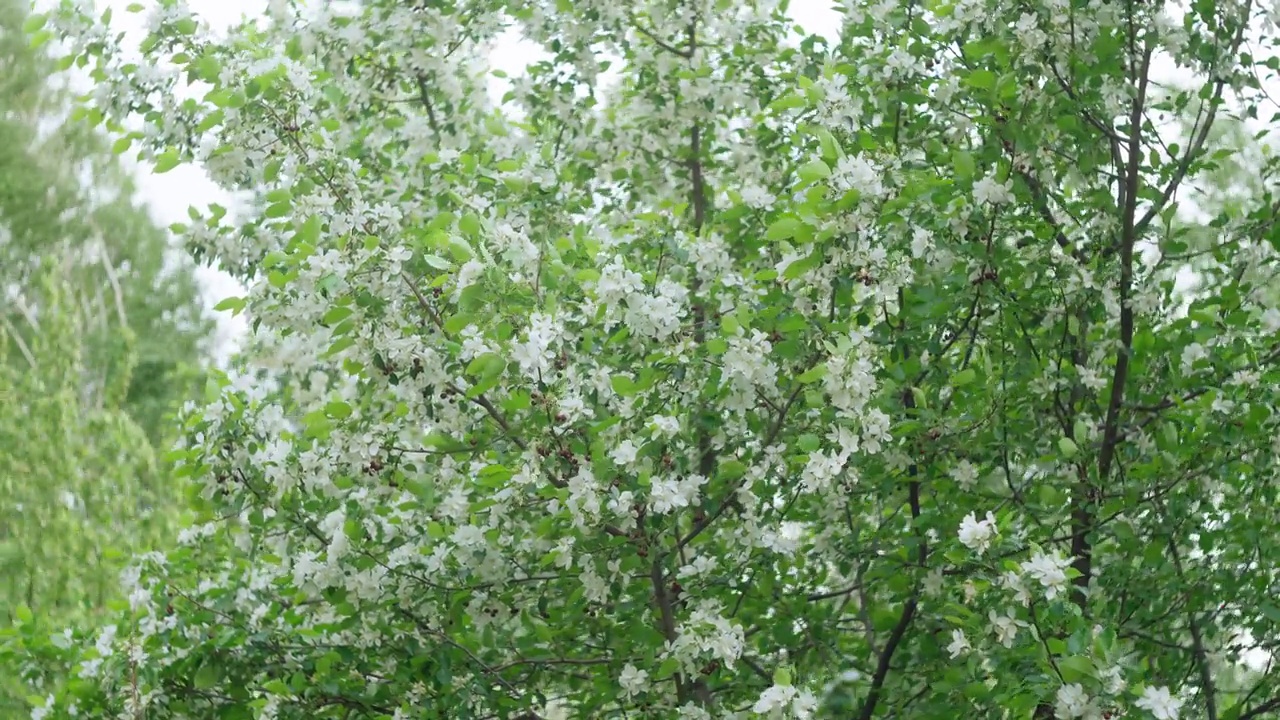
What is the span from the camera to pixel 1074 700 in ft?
9.96

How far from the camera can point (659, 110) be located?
5574 millimetres

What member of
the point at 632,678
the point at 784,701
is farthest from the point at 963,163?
the point at 632,678

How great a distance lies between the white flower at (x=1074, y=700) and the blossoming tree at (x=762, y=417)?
110 mm

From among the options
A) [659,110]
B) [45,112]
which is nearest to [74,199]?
[45,112]

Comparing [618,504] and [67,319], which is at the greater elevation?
[67,319]

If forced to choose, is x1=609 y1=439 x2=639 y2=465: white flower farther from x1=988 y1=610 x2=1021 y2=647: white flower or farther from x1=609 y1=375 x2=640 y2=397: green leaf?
x1=988 y1=610 x2=1021 y2=647: white flower

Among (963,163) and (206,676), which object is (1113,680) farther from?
(206,676)

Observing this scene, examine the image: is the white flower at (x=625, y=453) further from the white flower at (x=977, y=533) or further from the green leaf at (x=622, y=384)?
the white flower at (x=977, y=533)

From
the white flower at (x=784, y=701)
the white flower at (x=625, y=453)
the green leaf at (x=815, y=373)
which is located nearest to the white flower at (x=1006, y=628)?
the white flower at (x=784, y=701)

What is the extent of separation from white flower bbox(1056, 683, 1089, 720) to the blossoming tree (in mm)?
110

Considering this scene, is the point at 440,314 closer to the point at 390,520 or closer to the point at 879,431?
the point at 390,520

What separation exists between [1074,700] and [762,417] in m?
1.39

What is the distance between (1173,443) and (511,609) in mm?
2023

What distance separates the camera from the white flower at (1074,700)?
3.03 meters
